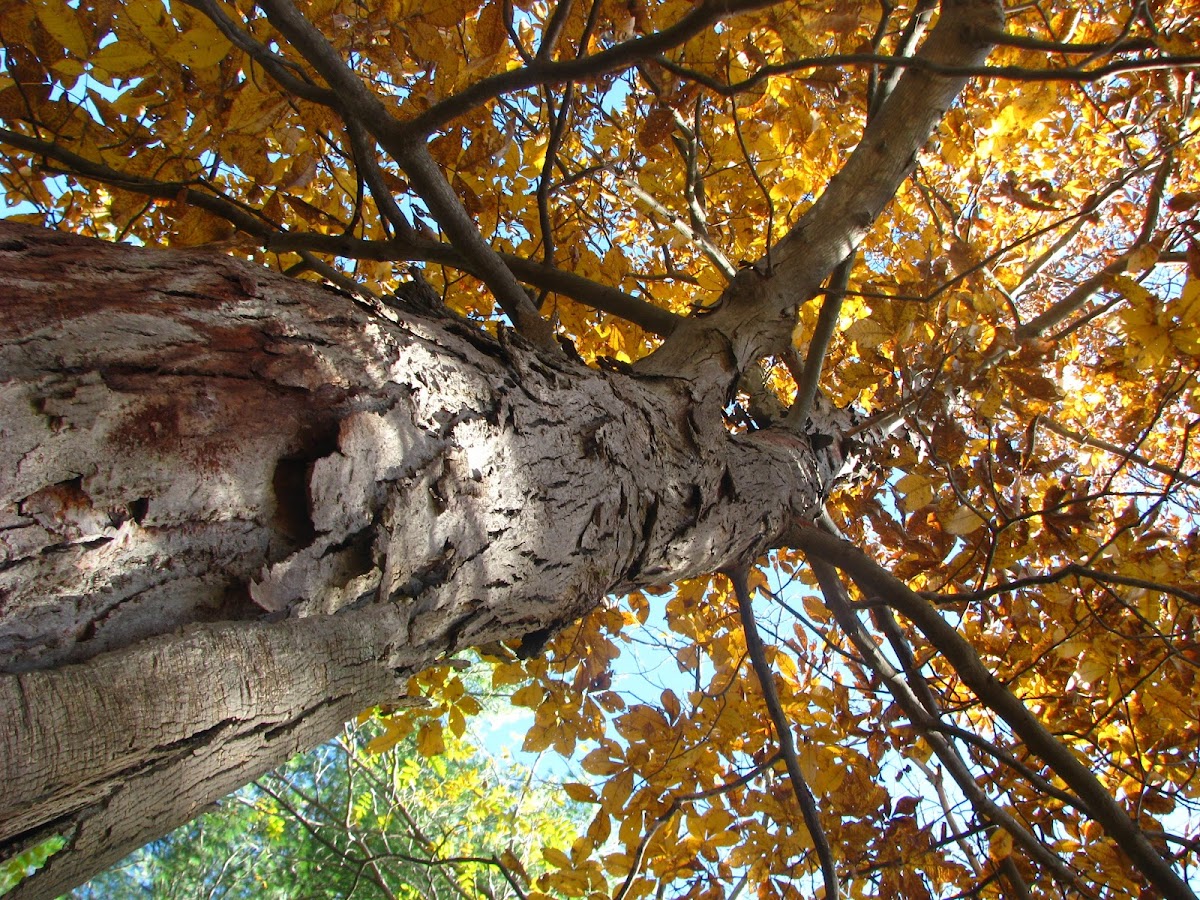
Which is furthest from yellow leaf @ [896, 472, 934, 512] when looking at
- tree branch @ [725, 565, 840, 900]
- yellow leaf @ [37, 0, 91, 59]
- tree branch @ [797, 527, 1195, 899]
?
yellow leaf @ [37, 0, 91, 59]

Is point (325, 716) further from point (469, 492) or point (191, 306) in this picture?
point (191, 306)

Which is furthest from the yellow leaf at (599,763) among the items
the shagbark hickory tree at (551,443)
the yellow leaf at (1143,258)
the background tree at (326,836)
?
the background tree at (326,836)

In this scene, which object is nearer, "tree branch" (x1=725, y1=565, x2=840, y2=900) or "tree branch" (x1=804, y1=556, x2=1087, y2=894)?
"tree branch" (x1=804, y1=556, x2=1087, y2=894)

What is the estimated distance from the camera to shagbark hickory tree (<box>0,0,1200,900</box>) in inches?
25.6

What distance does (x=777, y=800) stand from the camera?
2180mm

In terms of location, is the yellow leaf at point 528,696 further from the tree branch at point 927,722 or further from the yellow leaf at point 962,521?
the yellow leaf at point 962,521

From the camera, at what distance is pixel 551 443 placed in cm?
110

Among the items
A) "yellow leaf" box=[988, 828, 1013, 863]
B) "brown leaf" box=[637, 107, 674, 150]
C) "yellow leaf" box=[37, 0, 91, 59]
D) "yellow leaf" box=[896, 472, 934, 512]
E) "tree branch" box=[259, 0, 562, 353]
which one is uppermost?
"brown leaf" box=[637, 107, 674, 150]

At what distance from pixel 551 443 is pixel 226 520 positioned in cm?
51

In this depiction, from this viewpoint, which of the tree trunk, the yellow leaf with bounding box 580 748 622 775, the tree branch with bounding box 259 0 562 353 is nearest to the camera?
the tree trunk

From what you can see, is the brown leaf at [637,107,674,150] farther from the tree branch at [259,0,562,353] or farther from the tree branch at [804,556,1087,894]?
the tree branch at [804,556,1087,894]

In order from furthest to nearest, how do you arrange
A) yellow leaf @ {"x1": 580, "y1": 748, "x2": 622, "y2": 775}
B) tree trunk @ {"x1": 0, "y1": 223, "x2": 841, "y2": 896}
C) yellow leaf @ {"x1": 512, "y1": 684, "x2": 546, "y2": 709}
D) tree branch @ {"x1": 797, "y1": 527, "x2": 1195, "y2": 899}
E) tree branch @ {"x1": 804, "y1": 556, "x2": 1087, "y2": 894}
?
yellow leaf @ {"x1": 512, "y1": 684, "x2": 546, "y2": 709} → yellow leaf @ {"x1": 580, "y1": 748, "x2": 622, "y2": 775} → tree branch @ {"x1": 804, "y1": 556, "x2": 1087, "y2": 894} → tree branch @ {"x1": 797, "y1": 527, "x2": 1195, "y2": 899} → tree trunk @ {"x1": 0, "y1": 223, "x2": 841, "y2": 896}

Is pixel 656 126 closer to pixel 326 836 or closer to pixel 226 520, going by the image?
pixel 226 520

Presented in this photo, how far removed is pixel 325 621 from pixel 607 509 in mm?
514
